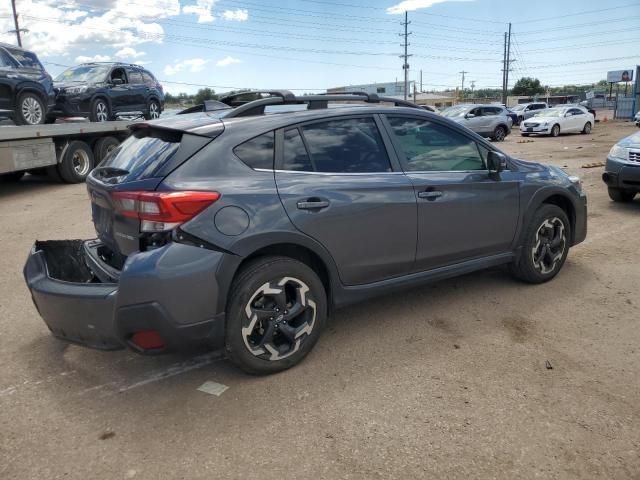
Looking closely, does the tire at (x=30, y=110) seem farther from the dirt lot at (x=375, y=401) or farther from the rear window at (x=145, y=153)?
the rear window at (x=145, y=153)

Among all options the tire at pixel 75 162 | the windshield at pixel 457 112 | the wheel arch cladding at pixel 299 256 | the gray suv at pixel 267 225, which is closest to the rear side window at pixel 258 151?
the gray suv at pixel 267 225

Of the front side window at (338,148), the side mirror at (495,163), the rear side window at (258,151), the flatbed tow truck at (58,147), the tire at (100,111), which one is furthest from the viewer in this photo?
the tire at (100,111)

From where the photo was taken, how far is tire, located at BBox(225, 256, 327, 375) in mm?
3092

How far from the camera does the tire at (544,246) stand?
4.59 metres

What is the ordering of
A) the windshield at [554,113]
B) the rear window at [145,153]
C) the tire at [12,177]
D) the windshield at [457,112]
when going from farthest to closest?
the windshield at [554,113]
the windshield at [457,112]
the tire at [12,177]
the rear window at [145,153]

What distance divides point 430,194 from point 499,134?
21968 mm

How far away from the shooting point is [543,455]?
2516mm

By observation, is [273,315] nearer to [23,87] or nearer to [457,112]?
[23,87]

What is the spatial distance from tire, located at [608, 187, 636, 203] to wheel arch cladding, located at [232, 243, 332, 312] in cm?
663

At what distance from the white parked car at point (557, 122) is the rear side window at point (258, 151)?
953 inches

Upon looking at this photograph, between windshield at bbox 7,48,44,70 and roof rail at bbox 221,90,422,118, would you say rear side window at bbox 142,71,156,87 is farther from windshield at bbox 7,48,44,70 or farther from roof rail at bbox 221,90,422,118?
roof rail at bbox 221,90,422,118

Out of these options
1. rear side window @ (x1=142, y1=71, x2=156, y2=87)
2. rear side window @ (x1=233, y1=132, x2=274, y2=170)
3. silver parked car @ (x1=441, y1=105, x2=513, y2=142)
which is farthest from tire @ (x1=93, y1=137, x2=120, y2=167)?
silver parked car @ (x1=441, y1=105, x2=513, y2=142)

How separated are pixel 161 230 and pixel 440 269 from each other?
7.14ft

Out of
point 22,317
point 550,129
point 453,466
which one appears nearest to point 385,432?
point 453,466
